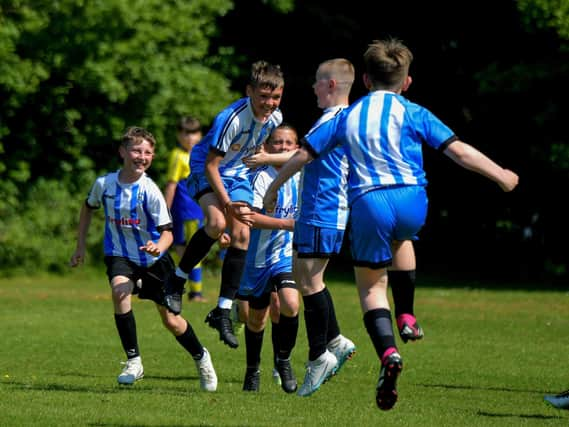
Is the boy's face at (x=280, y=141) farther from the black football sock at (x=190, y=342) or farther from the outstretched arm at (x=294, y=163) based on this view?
the outstretched arm at (x=294, y=163)

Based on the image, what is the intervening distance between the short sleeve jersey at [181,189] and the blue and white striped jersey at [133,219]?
6.55m

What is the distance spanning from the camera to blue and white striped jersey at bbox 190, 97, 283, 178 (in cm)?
871

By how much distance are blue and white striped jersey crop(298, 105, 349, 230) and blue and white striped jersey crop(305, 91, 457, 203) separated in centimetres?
87

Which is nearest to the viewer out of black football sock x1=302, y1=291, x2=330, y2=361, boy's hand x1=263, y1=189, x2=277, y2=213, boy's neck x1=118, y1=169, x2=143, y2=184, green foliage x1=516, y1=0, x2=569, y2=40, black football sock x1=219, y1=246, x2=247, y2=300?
boy's hand x1=263, y1=189, x2=277, y2=213

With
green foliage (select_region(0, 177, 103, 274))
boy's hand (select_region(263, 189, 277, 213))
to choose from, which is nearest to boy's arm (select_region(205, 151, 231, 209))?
boy's hand (select_region(263, 189, 277, 213))

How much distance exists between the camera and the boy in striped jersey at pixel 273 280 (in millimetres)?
8508

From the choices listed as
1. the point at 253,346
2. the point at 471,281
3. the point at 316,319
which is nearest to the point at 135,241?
the point at 253,346

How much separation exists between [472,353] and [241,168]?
348cm

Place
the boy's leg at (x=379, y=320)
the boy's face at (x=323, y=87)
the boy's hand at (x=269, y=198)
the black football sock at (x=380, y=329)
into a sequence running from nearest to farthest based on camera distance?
the boy's leg at (x=379, y=320)
the black football sock at (x=380, y=329)
the boy's hand at (x=269, y=198)
the boy's face at (x=323, y=87)

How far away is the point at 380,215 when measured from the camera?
6523 millimetres

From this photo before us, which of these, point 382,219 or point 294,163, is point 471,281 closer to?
point 294,163

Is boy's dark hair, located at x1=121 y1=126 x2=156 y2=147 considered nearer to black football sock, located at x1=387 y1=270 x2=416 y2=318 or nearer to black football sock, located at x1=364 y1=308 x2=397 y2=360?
black football sock, located at x1=387 y1=270 x2=416 y2=318

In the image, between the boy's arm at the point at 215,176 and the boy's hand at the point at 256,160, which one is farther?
the boy's arm at the point at 215,176

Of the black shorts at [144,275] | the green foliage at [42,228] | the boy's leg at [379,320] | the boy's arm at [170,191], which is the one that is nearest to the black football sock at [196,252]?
the black shorts at [144,275]
